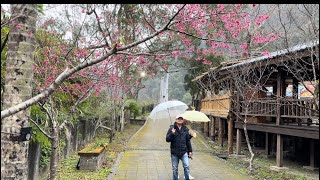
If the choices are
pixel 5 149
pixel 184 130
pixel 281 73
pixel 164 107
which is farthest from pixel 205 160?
pixel 5 149

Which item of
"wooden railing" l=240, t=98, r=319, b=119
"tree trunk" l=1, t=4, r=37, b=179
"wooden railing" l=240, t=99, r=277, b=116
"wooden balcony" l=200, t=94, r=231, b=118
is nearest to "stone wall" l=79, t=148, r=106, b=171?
"wooden railing" l=240, t=98, r=319, b=119

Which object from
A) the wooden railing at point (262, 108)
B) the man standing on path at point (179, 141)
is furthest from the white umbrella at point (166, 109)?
the man standing on path at point (179, 141)

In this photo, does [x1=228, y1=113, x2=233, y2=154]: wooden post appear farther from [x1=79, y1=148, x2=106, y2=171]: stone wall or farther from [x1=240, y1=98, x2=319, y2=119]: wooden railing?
[x1=79, y1=148, x2=106, y2=171]: stone wall

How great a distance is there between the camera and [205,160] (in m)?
13.4

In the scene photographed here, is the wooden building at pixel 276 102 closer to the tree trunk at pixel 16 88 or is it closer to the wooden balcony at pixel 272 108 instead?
the wooden balcony at pixel 272 108

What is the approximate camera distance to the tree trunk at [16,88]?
3.97m

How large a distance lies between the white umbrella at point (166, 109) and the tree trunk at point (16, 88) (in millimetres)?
9753

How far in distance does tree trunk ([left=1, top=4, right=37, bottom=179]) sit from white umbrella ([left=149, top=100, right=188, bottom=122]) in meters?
9.75

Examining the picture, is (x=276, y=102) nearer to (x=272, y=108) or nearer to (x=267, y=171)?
(x=272, y=108)

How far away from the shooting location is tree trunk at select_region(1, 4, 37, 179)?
156 inches

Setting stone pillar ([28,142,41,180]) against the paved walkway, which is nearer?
stone pillar ([28,142,41,180])

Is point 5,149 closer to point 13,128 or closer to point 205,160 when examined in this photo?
point 13,128

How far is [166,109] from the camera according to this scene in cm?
1417
